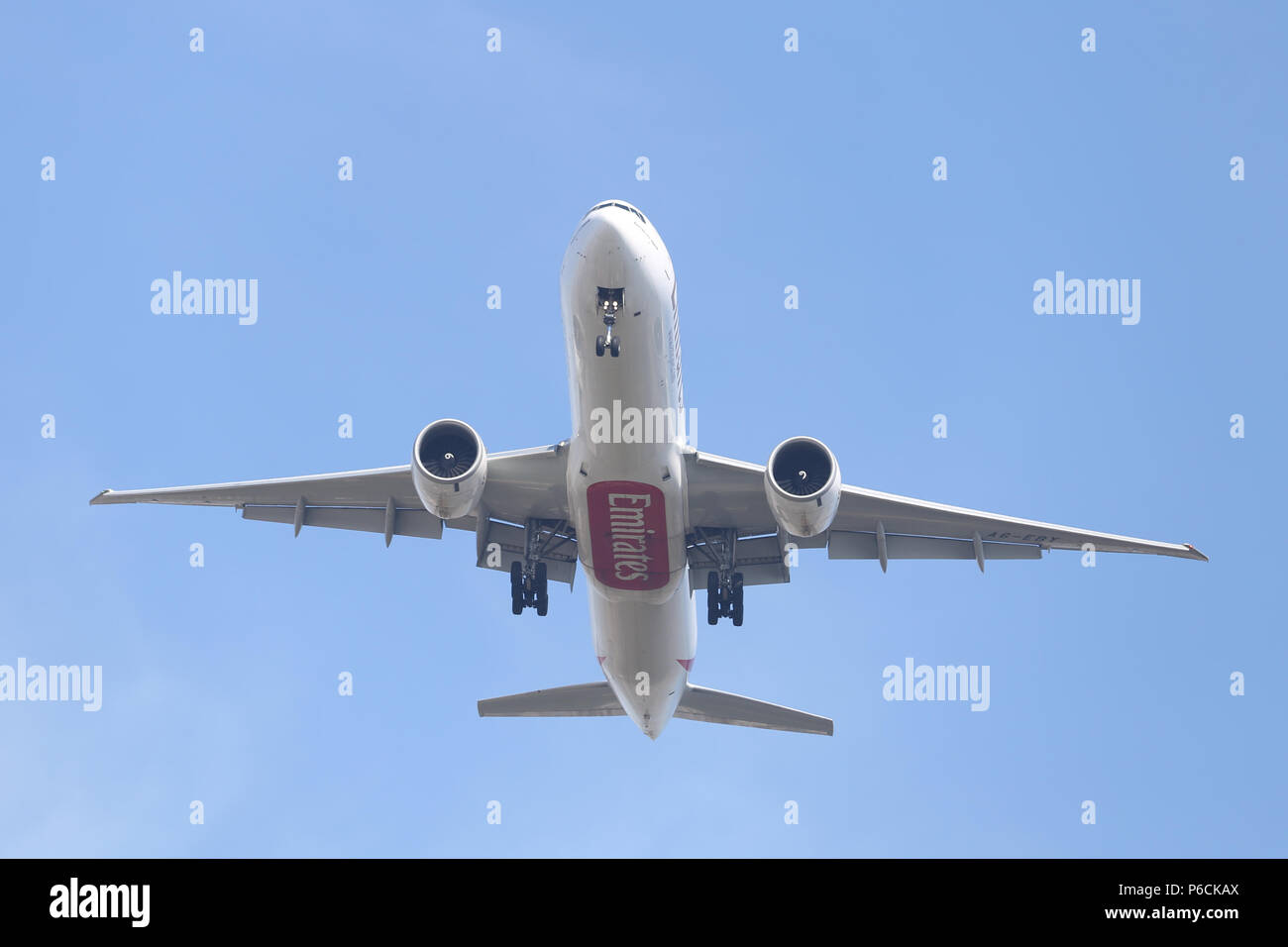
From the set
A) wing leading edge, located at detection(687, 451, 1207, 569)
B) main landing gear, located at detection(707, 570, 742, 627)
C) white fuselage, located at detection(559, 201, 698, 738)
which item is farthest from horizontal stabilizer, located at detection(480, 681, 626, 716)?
wing leading edge, located at detection(687, 451, 1207, 569)

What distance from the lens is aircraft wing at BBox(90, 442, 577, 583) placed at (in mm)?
24455

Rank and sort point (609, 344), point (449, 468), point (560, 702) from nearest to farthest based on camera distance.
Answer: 1. point (609, 344)
2. point (449, 468)
3. point (560, 702)

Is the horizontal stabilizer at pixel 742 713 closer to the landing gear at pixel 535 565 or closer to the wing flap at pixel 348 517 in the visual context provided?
the landing gear at pixel 535 565

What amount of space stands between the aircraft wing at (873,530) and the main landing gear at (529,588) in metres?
2.91

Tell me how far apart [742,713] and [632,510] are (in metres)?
8.01

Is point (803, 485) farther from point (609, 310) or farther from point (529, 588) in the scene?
point (529, 588)

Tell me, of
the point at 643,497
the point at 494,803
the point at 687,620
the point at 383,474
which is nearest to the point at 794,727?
the point at 687,620

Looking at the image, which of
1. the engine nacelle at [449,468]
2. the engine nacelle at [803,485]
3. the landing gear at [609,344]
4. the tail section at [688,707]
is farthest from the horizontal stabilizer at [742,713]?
the landing gear at [609,344]

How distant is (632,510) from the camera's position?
23.1m

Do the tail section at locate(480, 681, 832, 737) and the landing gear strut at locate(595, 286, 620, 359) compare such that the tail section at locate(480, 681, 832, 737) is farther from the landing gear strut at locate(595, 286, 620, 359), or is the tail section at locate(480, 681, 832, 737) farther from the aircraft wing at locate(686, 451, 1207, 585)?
the landing gear strut at locate(595, 286, 620, 359)

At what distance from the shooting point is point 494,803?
2831 cm

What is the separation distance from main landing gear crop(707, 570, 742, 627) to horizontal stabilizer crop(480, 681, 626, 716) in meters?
4.02

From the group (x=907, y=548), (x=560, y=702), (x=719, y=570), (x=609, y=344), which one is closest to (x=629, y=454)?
(x=609, y=344)

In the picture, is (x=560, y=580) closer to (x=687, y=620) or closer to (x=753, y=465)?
(x=687, y=620)
